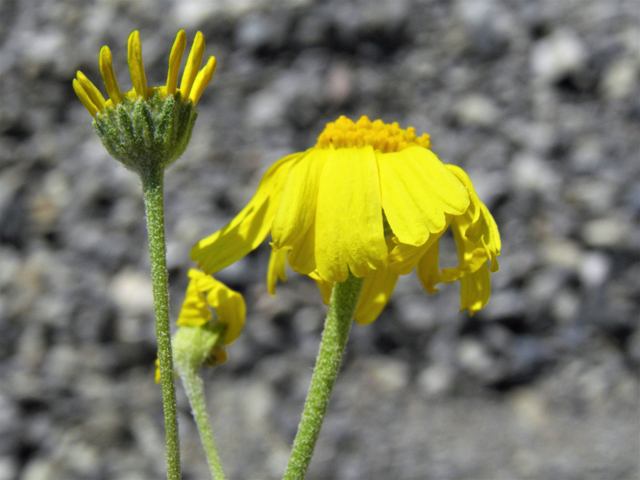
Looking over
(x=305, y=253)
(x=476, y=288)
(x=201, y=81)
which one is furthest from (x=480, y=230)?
(x=201, y=81)

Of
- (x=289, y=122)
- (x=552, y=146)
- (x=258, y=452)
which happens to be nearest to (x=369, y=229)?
(x=258, y=452)

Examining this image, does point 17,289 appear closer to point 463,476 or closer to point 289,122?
point 289,122

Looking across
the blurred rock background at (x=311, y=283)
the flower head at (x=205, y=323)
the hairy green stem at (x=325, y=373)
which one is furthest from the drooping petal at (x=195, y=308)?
the blurred rock background at (x=311, y=283)

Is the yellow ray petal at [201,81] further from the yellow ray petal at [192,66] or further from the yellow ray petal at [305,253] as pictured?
the yellow ray petal at [305,253]

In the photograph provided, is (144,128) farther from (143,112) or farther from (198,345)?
(198,345)

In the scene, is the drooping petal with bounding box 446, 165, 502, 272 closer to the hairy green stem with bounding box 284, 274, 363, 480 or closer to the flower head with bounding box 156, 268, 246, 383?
the hairy green stem with bounding box 284, 274, 363, 480
